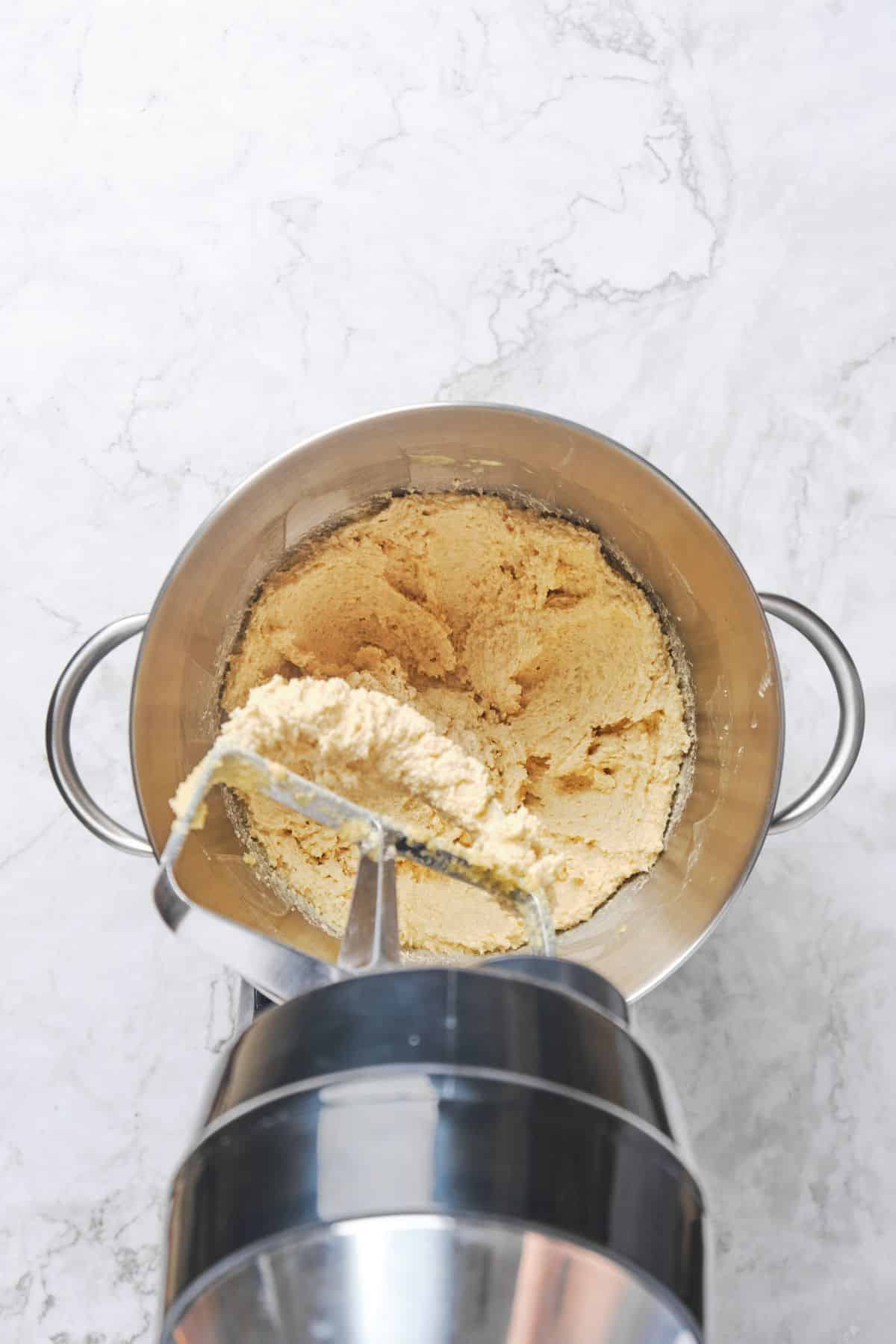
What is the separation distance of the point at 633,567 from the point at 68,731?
482 mm

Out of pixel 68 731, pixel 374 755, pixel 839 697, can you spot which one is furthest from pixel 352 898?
pixel 839 697

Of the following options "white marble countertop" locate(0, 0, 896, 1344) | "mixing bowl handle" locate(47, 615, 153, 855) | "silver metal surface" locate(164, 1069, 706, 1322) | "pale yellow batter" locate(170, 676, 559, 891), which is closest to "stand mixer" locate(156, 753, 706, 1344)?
"silver metal surface" locate(164, 1069, 706, 1322)

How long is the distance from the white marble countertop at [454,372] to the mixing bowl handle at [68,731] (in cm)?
18

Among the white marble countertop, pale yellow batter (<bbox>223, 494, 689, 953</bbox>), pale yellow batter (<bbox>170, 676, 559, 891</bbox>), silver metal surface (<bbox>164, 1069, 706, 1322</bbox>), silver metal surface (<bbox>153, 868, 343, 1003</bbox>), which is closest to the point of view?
silver metal surface (<bbox>164, 1069, 706, 1322</bbox>)

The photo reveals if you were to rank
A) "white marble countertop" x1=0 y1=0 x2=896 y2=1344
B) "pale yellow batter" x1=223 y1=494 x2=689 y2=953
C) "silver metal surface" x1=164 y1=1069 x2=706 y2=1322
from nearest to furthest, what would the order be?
1. "silver metal surface" x1=164 y1=1069 x2=706 y2=1322
2. "pale yellow batter" x1=223 y1=494 x2=689 y2=953
3. "white marble countertop" x1=0 y1=0 x2=896 y2=1344

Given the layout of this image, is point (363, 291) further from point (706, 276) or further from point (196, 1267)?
point (196, 1267)

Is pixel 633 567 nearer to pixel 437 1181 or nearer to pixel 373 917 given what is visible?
pixel 373 917

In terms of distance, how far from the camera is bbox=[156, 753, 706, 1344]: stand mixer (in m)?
0.49

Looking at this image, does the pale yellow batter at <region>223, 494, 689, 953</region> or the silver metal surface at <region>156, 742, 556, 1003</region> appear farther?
the pale yellow batter at <region>223, 494, 689, 953</region>

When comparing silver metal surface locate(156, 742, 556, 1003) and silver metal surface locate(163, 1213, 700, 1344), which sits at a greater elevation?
silver metal surface locate(156, 742, 556, 1003)

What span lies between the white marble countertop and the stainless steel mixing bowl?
18 centimetres

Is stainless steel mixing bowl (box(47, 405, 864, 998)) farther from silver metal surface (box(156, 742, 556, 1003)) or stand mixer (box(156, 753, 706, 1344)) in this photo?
stand mixer (box(156, 753, 706, 1344))

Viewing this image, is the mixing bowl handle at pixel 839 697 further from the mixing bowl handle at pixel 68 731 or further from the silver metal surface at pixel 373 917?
the mixing bowl handle at pixel 68 731

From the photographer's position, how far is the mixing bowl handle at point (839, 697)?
85cm
